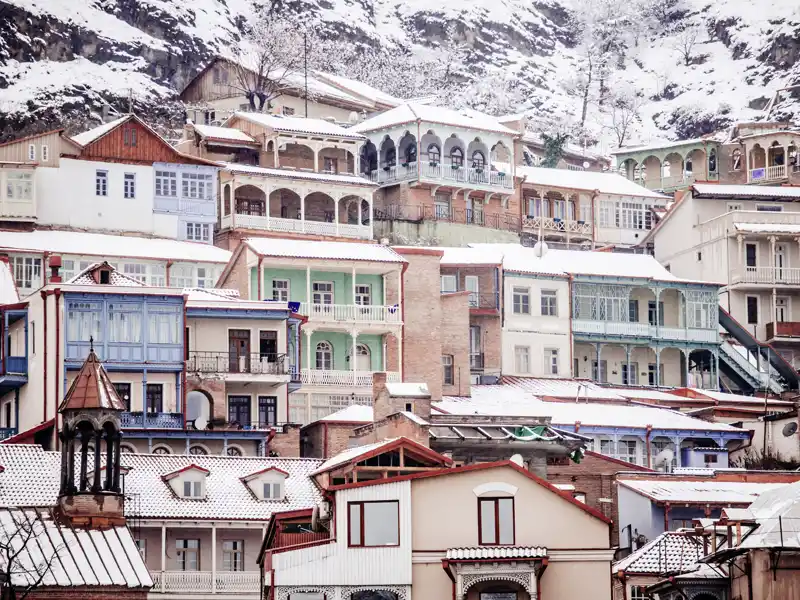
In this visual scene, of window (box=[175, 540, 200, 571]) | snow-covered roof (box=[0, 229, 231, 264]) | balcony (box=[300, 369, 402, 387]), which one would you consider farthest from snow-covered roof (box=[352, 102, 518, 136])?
window (box=[175, 540, 200, 571])

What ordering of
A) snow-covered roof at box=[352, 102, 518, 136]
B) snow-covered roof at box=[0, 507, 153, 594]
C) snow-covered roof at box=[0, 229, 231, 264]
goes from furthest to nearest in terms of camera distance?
1. snow-covered roof at box=[352, 102, 518, 136]
2. snow-covered roof at box=[0, 229, 231, 264]
3. snow-covered roof at box=[0, 507, 153, 594]

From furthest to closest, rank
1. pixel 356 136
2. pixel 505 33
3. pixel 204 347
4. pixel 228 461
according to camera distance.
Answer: pixel 505 33 < pixel 356 136 < pixel 204 347 < pixel 228 461

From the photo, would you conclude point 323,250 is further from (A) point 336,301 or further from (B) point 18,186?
(B) point 18,186

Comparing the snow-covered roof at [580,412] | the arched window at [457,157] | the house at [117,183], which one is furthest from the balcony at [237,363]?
the arched window at [457,157]

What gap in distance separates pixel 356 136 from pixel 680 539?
1985 inches

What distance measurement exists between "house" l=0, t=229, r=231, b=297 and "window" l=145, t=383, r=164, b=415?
1468 centimetres

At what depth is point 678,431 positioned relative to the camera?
84.6 metres

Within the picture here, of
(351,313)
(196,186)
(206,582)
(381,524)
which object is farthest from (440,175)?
(381,524)

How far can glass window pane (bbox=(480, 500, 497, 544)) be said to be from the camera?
57625 mm

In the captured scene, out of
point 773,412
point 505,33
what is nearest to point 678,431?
point 773,412

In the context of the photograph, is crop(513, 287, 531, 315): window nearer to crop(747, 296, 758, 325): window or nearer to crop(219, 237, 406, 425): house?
crop(219, 237, 406, 425): house

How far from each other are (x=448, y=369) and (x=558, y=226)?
27236 mm

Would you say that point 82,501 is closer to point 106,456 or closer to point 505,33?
point 106,456

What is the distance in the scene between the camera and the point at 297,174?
104 m
